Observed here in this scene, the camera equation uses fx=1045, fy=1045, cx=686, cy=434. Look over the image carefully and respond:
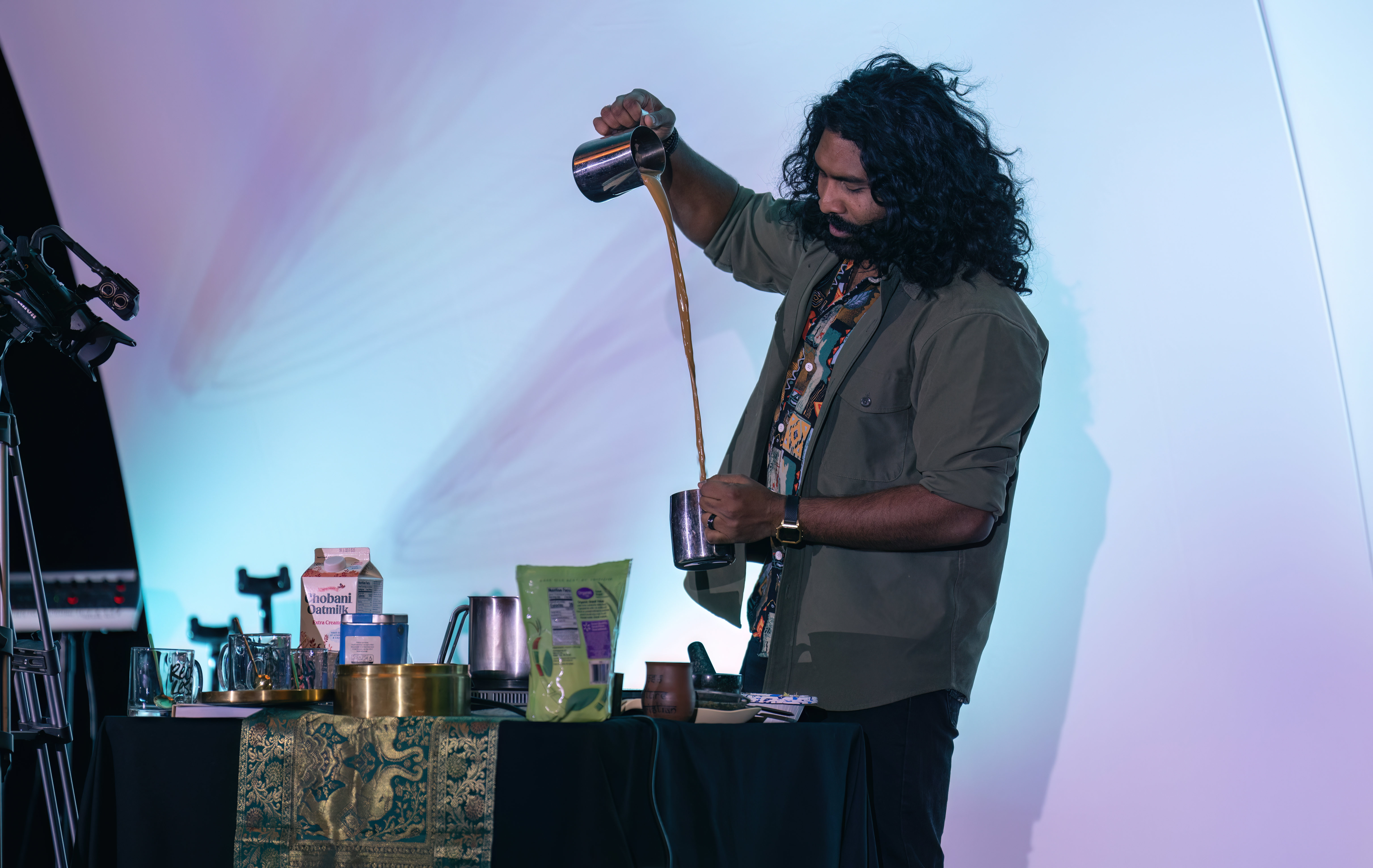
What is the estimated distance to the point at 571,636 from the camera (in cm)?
113

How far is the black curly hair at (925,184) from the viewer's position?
159cm

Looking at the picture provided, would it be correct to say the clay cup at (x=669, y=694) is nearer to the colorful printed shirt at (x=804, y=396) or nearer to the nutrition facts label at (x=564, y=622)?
the nutrition facts label at (x=564, y=622)

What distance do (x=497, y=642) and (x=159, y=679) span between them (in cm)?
43

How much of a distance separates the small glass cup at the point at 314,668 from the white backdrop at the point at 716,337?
1.14 m

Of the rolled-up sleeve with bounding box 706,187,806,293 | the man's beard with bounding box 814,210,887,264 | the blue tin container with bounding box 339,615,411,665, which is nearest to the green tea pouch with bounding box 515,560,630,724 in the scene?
the blue tin container with bounding box 339,615,411,665

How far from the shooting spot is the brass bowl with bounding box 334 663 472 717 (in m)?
1.05

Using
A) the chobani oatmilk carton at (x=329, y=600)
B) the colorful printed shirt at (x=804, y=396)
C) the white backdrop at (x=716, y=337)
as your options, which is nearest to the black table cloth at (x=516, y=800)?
the chobani oatmilk carton at (x=329, y=600)

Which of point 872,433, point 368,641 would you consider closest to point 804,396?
point 872,433

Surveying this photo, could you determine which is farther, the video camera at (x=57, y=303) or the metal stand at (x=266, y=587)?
the metal stand at (x=266, y=587)

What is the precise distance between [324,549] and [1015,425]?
3.11 feet

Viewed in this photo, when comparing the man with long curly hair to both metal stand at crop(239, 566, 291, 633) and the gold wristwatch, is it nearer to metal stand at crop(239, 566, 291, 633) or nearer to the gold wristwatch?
the gold wristwatch

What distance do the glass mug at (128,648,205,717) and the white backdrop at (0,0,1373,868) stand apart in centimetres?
111

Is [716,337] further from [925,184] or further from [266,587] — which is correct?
[266,587]

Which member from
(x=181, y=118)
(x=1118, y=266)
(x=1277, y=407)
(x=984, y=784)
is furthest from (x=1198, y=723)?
(x=181, y=118)
